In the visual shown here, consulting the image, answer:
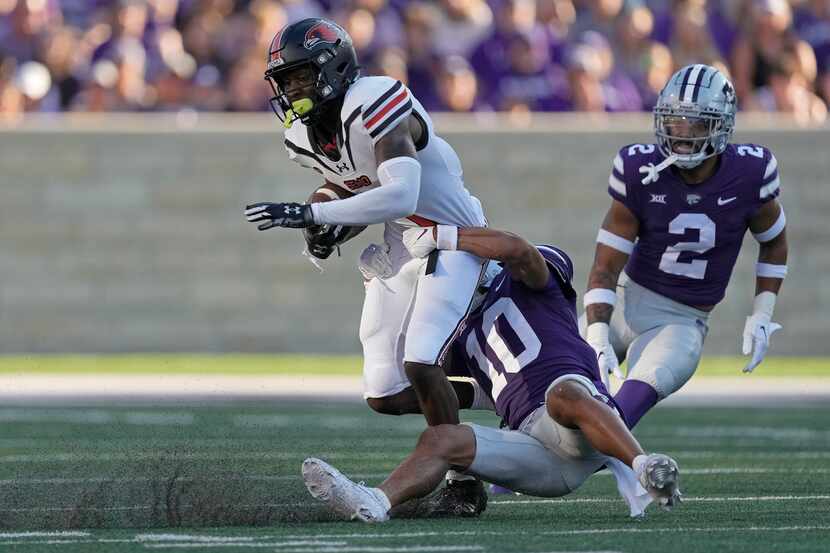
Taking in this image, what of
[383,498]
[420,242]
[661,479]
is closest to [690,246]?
[420,242]

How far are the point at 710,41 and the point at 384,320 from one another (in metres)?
8.01

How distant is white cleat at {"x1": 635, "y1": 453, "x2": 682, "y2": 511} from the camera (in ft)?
16.4

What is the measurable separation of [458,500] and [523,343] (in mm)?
559

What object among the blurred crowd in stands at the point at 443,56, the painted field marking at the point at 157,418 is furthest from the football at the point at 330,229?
→ the blurred crowd in stands at the point at 443,56

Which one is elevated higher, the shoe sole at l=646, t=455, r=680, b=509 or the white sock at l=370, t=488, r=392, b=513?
the shoe sole at l=646, t=455, r=680, b=509

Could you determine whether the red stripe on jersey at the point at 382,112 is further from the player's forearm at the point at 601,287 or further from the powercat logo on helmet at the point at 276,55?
the player's forearm at the point at 601,287

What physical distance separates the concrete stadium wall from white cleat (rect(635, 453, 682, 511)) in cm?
794

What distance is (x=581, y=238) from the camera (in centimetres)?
1302

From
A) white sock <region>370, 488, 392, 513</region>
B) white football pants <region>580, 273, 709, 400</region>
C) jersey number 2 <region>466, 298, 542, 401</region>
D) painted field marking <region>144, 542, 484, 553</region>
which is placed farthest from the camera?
white football pants <region>580, 273, 709, 400</region>

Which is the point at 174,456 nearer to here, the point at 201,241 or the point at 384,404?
the point at 384,404

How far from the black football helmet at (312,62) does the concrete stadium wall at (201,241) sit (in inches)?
275

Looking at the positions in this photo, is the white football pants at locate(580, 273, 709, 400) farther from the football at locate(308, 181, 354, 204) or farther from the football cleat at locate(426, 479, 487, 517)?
the football at locate(308, 181, 354, 204)

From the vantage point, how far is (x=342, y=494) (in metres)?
5.11

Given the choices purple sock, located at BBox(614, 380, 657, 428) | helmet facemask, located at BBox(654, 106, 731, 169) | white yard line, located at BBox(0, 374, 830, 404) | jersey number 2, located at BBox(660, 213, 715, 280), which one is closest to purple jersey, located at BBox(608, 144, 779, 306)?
jersey number 2, located at BBox(660, 213, 715, 280)
